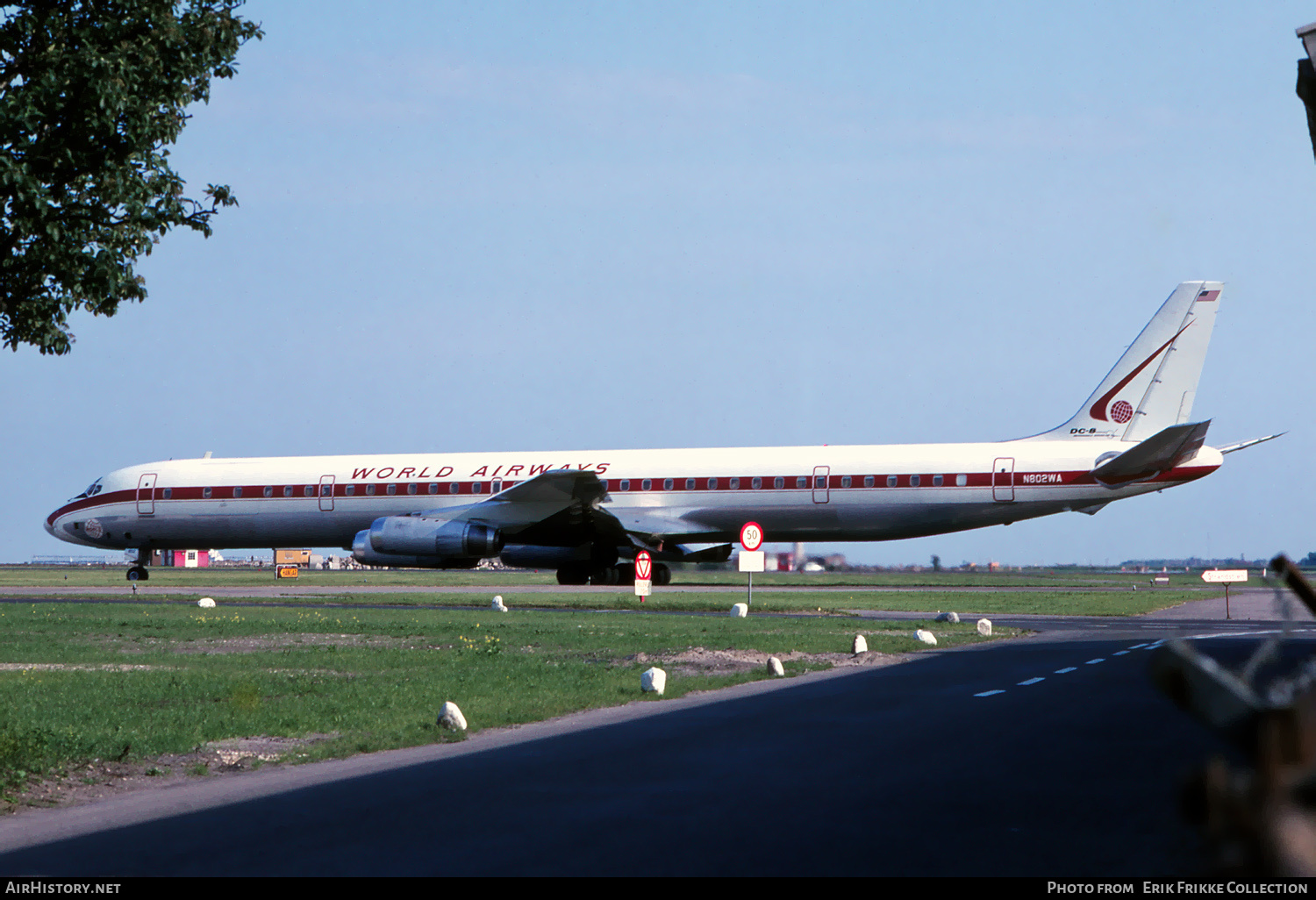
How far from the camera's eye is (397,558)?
141ft

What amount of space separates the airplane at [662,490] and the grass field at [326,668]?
11.1m

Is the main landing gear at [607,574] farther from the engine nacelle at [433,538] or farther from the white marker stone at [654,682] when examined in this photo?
the white marker stone at [654,682]

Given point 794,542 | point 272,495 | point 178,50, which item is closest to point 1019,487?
point 794,542

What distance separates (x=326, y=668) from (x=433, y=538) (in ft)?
74.2

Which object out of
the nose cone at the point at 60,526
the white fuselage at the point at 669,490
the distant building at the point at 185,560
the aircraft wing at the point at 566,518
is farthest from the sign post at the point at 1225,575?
the distant building at the point at 185,560

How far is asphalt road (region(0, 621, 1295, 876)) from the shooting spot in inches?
271

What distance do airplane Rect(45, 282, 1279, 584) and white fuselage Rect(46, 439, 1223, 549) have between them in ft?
0.19

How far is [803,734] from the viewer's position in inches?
476

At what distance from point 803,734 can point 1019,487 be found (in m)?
29.7

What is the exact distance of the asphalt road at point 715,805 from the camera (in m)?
6.89

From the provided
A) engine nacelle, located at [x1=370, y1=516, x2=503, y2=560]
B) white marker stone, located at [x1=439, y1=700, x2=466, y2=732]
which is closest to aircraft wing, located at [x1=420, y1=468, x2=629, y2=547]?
engine nacelle, located at [x1=370, y1=516, x2=503, y2=560]

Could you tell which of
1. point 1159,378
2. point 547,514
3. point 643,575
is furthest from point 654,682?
point 1159,378

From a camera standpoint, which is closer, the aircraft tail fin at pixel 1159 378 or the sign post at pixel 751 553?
the sign post at pixel 751 553

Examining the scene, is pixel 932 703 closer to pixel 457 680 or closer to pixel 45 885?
pixel 457 680
